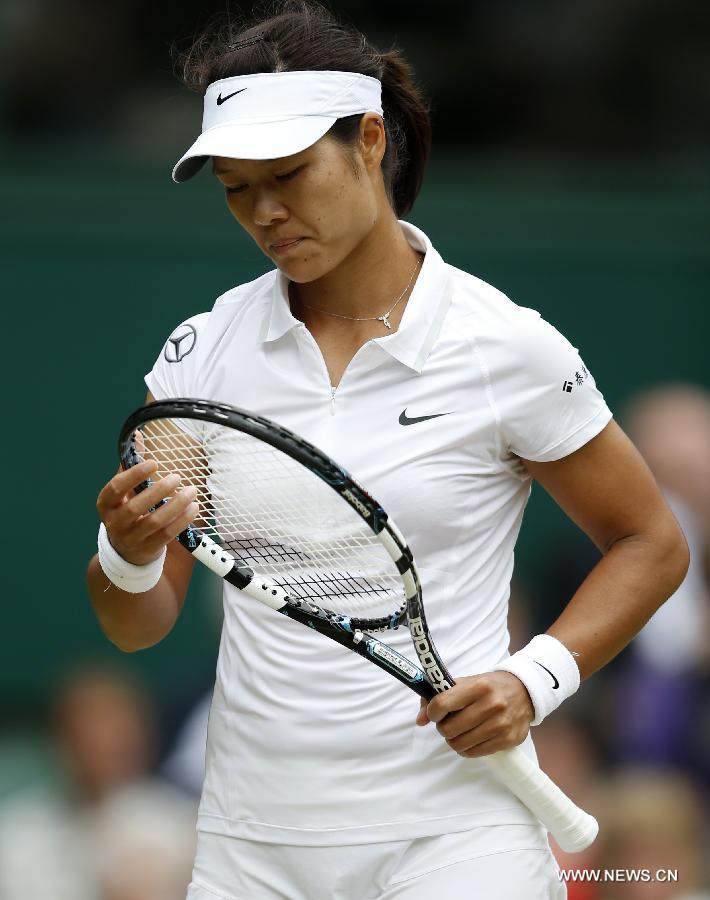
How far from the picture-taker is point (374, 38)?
6.72m

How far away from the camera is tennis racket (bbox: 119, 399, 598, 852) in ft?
8.03

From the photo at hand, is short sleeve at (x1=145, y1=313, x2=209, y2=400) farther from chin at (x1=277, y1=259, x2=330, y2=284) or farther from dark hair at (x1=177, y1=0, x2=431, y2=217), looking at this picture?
dark hair at (x1=177, y1=0, x2=431, y2=217)

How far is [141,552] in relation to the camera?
2.50 metres

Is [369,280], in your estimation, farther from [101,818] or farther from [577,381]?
[101,818]

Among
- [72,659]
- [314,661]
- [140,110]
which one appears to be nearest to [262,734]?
[314,661]

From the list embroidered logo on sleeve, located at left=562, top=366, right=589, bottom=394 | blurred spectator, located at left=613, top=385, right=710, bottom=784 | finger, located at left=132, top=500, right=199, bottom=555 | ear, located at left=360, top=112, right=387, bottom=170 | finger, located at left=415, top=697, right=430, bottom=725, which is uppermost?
ear, located at left=360, top=112, right=387, bottom=170

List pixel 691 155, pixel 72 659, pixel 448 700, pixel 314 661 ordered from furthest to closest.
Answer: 1. pixel 691 155
2. pixel 72 659
3. pixel 314 661
4. pixel 448 700

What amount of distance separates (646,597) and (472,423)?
1.32 feet

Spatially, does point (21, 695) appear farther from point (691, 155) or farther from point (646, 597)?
point (646, 597)

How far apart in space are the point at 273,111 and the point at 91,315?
4107 millimetres

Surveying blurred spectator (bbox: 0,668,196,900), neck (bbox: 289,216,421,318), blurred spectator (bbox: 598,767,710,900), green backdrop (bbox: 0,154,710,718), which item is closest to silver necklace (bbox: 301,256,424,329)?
neck (bbox: 289,216,421,318)

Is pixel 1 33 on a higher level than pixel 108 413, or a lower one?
higher

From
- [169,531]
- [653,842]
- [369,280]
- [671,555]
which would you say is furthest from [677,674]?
[169,531]

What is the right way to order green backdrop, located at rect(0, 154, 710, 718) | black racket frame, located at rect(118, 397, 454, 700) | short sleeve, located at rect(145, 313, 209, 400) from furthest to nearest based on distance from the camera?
green backdrop, located at rect(0, 154, 710, 718) → short sleeve, located at rect(145, 313, 209, 400) → black racket frame, located at rect(118, 397, 454, 700)
